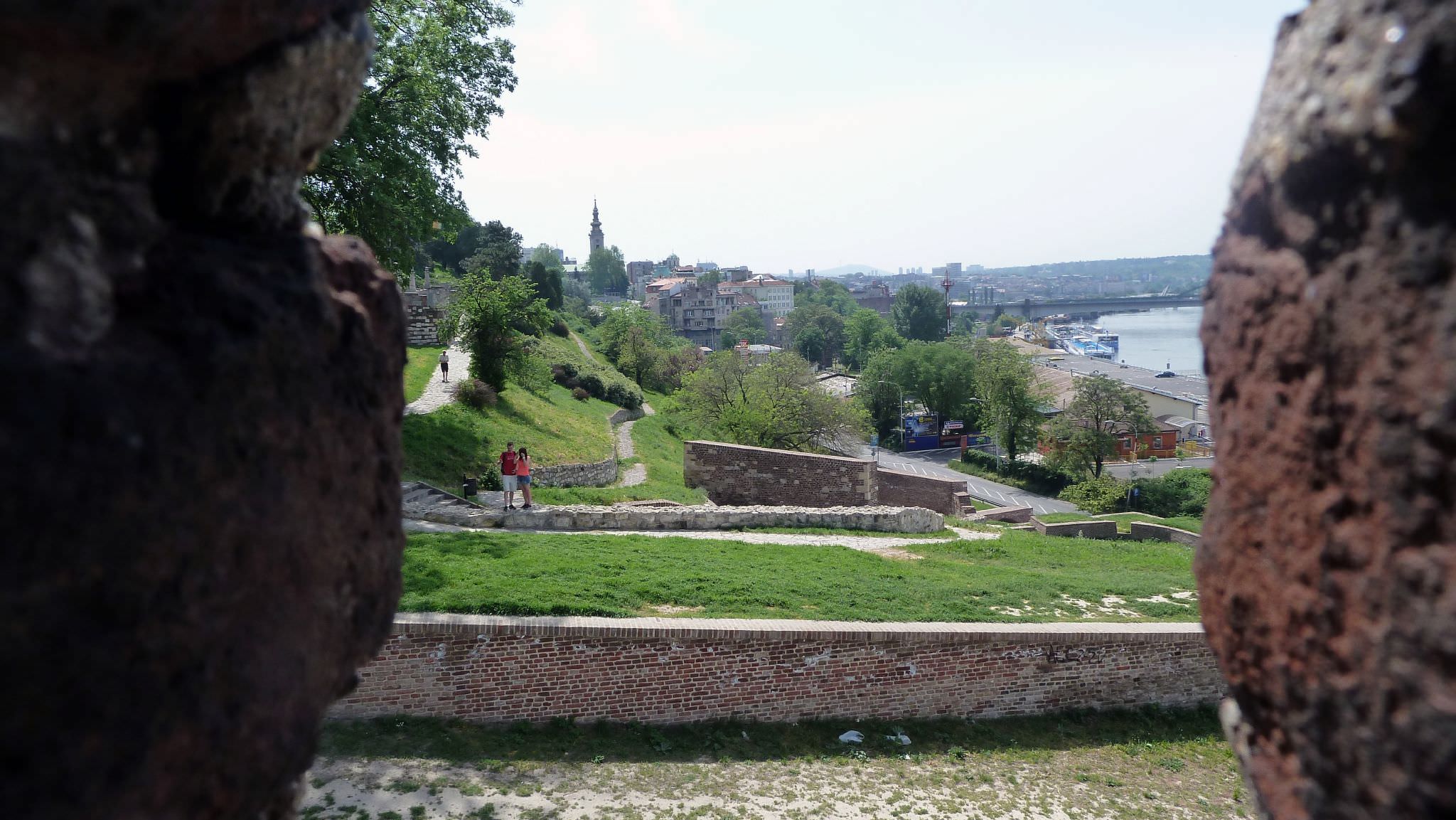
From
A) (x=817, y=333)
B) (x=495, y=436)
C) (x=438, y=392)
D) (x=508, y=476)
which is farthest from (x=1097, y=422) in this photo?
(x=817, y=333)

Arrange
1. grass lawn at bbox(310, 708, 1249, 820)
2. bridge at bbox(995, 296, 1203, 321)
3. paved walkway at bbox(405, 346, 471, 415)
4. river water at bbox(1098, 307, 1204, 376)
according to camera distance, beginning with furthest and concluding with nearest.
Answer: bridge at bbox(995, 296, 1203, 321)
river water at bbox(1098, 307, 1204, 376)
paved walkway at bbox(405, 346, 471, 415)
grass lawn at bbox(310, 708, 1249, 820)

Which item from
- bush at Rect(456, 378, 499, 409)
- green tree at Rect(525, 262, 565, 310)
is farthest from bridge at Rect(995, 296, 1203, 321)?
bush at Rect(456, 378, 499, 409)

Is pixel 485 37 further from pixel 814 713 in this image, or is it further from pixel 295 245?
pixel 295 245

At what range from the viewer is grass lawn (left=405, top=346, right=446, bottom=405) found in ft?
77.6

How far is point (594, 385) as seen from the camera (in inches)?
1452

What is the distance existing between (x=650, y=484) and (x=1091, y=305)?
475 feet

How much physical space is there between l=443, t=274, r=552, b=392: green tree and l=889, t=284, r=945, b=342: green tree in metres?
80.0

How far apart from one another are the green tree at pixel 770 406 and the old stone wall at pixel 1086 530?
38.1 feet

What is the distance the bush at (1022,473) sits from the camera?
43219 millimetres

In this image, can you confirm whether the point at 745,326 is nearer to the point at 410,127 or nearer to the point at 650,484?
the point at 650,484

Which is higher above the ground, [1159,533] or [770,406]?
[770,406]

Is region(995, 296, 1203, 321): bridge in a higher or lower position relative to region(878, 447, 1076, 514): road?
higher

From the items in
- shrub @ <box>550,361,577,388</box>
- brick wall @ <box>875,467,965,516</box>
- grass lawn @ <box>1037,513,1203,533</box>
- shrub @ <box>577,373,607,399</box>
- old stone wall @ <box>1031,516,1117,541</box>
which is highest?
shrub @ <box>550,361,577,388</box>

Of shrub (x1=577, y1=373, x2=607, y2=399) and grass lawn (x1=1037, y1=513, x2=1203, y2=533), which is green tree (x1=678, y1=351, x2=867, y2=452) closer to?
shrub (x1=577, y1=373, x2=607, y2=399)
